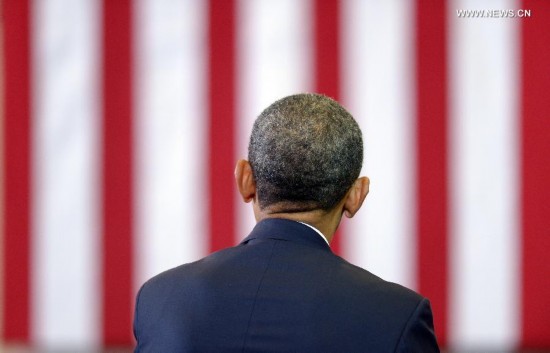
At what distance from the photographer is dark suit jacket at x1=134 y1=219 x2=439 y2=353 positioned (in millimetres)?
790

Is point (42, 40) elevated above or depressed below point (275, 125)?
above

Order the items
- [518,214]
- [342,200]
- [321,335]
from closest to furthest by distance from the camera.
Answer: [321,335] < [342,200] < [518,214]

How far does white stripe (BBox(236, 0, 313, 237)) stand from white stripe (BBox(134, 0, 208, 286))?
10cm

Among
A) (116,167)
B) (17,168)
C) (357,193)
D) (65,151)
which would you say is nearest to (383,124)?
(116,167)

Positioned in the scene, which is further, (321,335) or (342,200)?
(342,200)

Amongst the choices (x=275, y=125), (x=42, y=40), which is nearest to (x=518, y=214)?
(x=42, y=40)

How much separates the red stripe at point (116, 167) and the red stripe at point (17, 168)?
0.20 metres

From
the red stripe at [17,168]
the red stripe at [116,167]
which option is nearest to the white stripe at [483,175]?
the red stripe at [116,167]

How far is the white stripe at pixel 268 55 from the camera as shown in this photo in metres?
2.20

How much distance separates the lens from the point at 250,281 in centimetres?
82

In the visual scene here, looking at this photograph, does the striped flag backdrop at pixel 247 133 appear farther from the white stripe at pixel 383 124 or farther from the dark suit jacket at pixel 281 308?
the dark suit jacket at pixel 281 308

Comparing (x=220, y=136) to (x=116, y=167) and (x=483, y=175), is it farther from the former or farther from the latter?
(x=483, y=175)

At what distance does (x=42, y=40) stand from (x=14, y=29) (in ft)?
0.25

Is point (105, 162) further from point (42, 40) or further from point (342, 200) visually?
point (342, 200)
